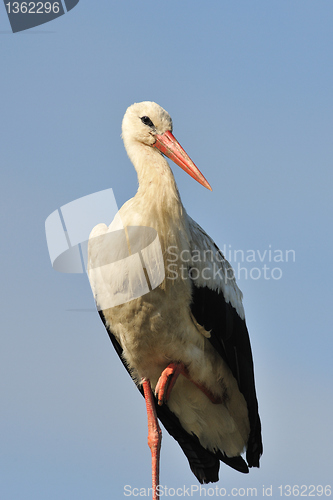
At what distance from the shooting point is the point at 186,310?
6.44 m

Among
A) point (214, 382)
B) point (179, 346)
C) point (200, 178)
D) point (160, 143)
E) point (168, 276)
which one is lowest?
point (214, 382)

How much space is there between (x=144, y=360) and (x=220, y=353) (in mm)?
768

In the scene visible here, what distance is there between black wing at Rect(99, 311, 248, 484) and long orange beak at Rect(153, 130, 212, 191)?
105 inches

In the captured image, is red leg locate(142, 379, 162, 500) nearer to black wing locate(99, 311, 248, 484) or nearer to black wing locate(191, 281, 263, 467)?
black wing locate(99, 311, 248, 484)

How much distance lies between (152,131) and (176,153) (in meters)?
0.36

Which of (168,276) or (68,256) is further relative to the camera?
(68,256)

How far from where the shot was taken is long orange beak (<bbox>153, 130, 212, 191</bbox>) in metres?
6.51

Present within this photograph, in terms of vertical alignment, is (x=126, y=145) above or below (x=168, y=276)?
above

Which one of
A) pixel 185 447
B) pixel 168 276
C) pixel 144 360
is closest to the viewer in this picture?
pixel 168 276

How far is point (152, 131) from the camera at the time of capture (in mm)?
6781

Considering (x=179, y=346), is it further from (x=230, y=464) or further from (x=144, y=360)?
(x=230, y=464)

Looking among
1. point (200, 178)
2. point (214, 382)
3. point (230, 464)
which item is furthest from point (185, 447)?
point (200, 178)

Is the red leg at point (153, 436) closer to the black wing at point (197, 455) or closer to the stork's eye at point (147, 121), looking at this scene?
the black wing at point (197, 455)

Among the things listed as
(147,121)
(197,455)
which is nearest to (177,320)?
(147,121)
